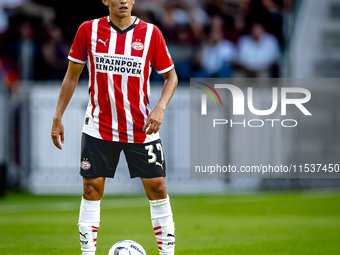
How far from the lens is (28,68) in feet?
45.6

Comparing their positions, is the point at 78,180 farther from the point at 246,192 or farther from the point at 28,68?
the point at 246,192

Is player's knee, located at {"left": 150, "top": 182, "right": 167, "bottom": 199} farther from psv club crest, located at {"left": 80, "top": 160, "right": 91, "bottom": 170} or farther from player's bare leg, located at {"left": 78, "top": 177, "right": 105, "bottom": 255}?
psv club crest, located at {"left": 80, "top": 160, "right": 91, "bottom": 170}

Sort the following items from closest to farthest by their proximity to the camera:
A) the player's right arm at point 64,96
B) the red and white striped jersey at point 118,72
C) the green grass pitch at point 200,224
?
the red and white striped jersey at point 118,72 < the player's right arm at point 64,96 < the green grass pitch at point 200,224

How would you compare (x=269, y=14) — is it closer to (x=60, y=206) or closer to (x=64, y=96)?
(x=60, y=206)

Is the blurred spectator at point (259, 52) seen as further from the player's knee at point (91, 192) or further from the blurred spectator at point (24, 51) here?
the player's knee at point (91, 192)

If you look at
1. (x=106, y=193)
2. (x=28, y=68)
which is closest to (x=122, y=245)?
(x=106, y=193)

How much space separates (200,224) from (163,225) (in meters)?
3.66

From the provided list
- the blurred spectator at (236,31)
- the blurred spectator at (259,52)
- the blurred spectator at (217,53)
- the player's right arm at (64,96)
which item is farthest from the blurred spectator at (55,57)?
the player's right arm at (64,96)

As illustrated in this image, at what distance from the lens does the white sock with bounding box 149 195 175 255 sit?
487 centimetres

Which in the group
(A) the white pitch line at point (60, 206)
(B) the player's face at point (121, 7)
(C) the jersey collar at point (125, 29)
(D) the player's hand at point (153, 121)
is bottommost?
(A) the white pitch line at point (60, 206)

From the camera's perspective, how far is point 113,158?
4871 mm

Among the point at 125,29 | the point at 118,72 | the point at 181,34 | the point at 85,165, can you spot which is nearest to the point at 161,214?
the point at 85,165

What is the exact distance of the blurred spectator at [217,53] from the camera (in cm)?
1379

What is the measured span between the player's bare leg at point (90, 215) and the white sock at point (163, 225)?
455 millimetres
